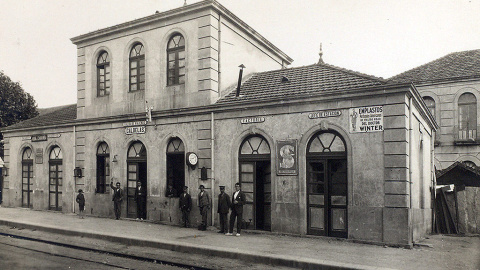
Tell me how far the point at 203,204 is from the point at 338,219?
4953 millimetres

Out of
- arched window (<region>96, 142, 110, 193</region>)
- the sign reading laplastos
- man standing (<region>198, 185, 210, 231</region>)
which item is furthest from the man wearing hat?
the sign reading laplastos

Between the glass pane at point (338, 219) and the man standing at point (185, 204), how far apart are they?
559 cm

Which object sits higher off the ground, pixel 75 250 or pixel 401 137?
pixel 401 137

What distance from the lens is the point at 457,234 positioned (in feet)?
48.3

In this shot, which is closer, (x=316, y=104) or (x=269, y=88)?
(x=316, y=104)

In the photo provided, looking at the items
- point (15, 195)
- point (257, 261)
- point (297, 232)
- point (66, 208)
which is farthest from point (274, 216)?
point (15, 195)

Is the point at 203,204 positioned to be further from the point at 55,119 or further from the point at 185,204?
the point at 55,119

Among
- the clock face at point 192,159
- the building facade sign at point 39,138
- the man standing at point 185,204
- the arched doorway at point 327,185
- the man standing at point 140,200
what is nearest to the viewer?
the arched doorway at point 327,185

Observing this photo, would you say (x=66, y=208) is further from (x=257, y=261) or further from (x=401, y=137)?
(x=401, y=137)

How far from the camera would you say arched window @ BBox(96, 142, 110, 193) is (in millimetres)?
18969

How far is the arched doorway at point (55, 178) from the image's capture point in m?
20.7

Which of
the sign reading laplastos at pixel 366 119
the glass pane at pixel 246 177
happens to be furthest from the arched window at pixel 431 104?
the glass pane at pixel 246 177

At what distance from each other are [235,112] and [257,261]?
254 inches

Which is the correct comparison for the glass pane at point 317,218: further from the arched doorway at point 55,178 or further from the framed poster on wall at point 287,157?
the arched doorway at point 55,178
